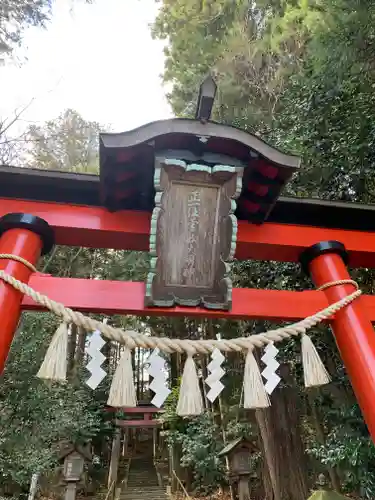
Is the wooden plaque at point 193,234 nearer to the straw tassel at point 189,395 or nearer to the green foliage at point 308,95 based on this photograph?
the straw tassel at point 189,395

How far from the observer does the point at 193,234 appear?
7.60 ft

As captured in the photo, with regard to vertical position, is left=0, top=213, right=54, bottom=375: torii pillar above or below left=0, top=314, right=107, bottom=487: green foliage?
below

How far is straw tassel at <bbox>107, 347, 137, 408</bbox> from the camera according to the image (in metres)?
1.86

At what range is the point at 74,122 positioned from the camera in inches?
392

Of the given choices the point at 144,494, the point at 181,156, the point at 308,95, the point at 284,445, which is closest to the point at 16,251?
the point at 181,156

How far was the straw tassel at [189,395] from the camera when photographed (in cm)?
190

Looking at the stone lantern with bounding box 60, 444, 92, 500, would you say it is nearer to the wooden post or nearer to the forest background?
the forest background

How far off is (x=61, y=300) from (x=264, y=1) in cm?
639

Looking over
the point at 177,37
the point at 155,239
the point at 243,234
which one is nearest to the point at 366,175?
the point at 243,234

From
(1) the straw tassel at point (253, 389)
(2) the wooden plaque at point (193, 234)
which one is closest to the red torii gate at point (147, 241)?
(2) the wooden plaque at point (193, 234)

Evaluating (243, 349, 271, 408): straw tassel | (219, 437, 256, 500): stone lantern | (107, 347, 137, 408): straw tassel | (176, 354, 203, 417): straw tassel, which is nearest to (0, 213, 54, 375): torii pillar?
(107, 347, 137, 408): straw tassel

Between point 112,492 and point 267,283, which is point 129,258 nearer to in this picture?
point 267,283

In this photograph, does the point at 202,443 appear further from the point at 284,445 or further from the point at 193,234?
the point at 193,234

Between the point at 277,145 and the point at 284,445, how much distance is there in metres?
4.71
